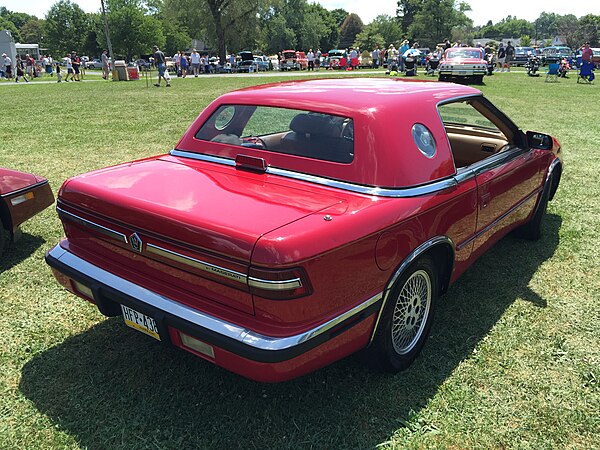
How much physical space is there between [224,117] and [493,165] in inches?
77.9

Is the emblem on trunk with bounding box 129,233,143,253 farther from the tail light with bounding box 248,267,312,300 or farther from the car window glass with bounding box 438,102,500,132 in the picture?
the car window glass with bounding box 438,102,500,132

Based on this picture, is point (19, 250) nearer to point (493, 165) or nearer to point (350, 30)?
point (493, 165)

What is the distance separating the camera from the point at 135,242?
2488 mm

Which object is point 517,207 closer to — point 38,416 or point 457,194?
point 457,194

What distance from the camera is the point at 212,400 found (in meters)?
2.68

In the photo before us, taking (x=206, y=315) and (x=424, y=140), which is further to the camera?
(x=424, y=140)

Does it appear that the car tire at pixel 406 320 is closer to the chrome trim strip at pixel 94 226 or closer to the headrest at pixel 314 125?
the headrest at pixel 314 125

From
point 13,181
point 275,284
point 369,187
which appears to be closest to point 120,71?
point 13,181

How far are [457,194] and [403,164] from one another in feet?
1.64

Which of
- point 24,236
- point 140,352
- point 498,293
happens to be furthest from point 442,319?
point 24,236

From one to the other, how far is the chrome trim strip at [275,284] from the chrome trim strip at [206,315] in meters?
0.22

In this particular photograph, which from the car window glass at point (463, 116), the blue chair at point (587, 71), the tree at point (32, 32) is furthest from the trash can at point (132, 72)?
the tree at point (32, 32)

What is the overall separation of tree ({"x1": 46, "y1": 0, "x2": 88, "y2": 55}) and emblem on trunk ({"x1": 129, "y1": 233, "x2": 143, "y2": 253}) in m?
93.1

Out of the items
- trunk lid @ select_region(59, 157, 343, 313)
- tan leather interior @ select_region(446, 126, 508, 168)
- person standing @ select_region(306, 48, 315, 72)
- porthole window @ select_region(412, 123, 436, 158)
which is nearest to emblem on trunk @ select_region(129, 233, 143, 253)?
trunk lid @ select_region(59, 157, 343, 313)
